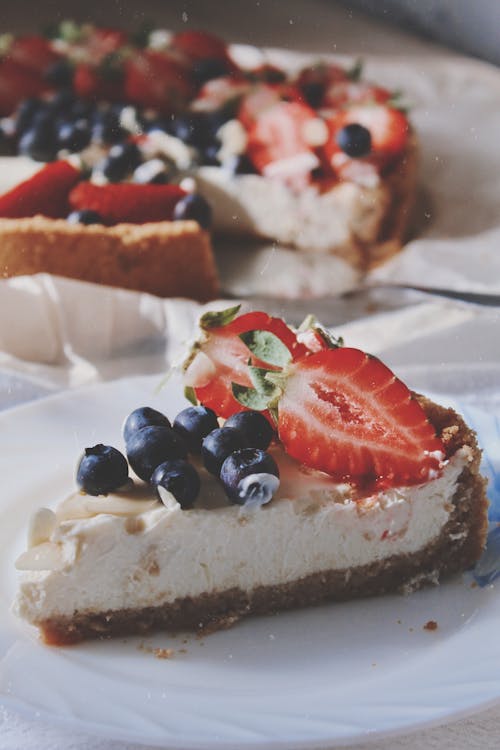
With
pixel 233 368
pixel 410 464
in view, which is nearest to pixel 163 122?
pixel 233 368

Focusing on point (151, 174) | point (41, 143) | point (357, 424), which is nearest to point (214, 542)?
point (357, 424)

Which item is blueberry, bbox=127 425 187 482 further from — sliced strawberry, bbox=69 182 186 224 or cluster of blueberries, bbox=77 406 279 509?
sliced strawberry, bbox=69 182 186 224

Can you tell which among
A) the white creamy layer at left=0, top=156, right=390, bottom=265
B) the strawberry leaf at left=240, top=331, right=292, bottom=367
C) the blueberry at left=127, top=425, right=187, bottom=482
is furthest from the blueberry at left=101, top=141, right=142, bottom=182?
the blueberry at left=127, top=425, right=187, bottom=482

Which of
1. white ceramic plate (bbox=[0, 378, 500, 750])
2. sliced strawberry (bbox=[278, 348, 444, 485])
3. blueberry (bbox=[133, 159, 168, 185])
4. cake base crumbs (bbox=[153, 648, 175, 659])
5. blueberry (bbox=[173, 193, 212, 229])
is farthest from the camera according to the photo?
A: blueberry (bbox=[133, 159, 168, 185])

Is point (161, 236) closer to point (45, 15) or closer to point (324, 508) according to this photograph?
point (324, 508)

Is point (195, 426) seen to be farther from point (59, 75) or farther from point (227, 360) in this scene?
point (59, 75)

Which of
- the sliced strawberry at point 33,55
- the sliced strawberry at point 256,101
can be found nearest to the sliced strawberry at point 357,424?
the sliced strawberry at point 256,101

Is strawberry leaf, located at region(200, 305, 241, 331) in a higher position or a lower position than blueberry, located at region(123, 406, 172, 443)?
higher

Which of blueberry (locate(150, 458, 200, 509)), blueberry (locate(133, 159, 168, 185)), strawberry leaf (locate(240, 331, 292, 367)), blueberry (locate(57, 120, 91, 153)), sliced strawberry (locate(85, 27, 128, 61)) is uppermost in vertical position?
strawberry leaf (locate(240, 331, 292, 367))
